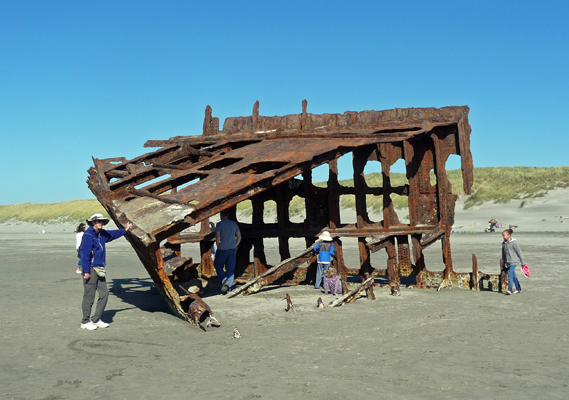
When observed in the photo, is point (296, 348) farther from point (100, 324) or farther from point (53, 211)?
point (53, 211)

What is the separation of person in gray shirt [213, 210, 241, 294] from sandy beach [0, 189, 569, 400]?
0.43m

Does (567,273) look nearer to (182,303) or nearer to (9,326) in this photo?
(182,303)

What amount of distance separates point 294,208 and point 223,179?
32.2 meters

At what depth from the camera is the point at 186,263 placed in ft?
33.0

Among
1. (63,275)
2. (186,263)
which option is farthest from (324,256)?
(63,275)

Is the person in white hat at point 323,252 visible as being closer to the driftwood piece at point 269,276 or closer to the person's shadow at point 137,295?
the driftwood piece at point 269,276

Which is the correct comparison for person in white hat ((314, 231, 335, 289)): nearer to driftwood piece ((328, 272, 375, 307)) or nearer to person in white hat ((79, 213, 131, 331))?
driftwood piece ((328, 272, 375, 307))

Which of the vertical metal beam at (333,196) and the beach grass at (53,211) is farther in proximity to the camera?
the beach grass at (53,211)

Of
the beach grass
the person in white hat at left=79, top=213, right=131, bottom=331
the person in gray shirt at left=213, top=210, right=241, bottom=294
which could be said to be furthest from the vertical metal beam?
the beach grass

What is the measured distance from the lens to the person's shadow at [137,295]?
8.31 metres

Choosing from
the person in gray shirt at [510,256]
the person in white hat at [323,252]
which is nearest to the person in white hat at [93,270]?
the person in white hat at [323,252]

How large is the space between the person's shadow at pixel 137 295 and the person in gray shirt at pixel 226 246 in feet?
3.66

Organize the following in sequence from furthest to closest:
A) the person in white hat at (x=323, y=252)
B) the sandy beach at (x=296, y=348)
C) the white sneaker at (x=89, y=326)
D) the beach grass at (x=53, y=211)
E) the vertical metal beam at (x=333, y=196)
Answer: the beach grass at (x=53, y=211)
the vertical metal beam at (x=333, y=196)
the person in white hat at (x=323, y=252)
the white sneaker at (x=89, y=326)
the sandy beach at (x=296, y=348)

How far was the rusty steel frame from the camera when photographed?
30.3ft
